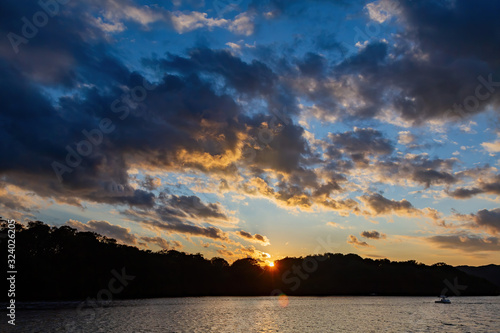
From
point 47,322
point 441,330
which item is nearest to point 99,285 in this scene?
point 47,322

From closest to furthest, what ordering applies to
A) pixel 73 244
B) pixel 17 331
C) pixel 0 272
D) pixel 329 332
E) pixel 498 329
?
pixel 17 331 → pixel 329 332 → pixel 498 329 → pixel 0 272 → pixel 73 244

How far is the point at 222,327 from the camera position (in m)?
83.4

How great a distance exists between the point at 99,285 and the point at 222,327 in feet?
416

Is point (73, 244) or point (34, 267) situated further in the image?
point (73, 244)

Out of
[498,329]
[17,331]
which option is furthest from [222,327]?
[498,329]

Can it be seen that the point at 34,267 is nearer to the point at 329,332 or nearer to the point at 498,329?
the point at 329,332

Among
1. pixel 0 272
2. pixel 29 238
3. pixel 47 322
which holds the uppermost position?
pixel 29 238

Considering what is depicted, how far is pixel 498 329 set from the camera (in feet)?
270

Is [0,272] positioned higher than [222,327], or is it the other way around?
[0,272]

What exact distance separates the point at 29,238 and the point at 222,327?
120870mm

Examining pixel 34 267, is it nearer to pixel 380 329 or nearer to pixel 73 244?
pixel 73 244

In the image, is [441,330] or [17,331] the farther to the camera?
Answer: [441,330]

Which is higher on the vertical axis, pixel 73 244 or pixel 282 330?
pixel 73 244

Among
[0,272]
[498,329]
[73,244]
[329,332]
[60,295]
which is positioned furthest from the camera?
[73,244]
